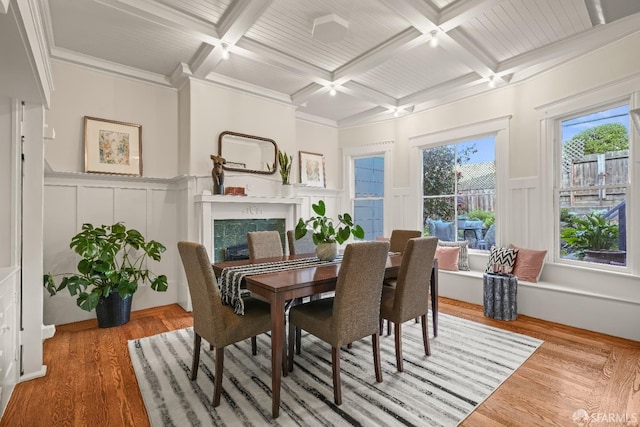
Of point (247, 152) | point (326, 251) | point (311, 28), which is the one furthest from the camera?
point (247, 152)

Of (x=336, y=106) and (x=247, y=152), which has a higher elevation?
(x=336, y=106)

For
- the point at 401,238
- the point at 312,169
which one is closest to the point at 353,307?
the point at 401,238

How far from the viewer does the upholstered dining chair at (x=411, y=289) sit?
91.0 inches

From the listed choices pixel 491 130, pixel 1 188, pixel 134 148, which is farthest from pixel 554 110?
pixel 1 188

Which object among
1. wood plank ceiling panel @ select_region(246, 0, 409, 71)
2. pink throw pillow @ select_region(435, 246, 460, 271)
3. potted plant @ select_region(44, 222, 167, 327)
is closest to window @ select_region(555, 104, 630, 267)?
pink throw pillow @ select_region(435, 246, 460, 271)

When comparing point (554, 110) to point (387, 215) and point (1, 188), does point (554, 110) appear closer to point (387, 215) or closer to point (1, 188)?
point (387, 215)

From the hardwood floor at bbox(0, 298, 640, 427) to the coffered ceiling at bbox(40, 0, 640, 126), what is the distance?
2.77 m

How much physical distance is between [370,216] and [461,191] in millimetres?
1596

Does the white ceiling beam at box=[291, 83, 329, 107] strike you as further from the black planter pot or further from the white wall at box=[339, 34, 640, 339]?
the black planter pot

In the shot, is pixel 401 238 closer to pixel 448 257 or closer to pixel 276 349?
pixel 448 257

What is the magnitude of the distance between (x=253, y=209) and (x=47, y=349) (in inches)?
95.9

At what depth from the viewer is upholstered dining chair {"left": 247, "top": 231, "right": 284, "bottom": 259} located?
3133 millimetres

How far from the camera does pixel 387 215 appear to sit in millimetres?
5312

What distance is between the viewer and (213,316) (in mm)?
1890
